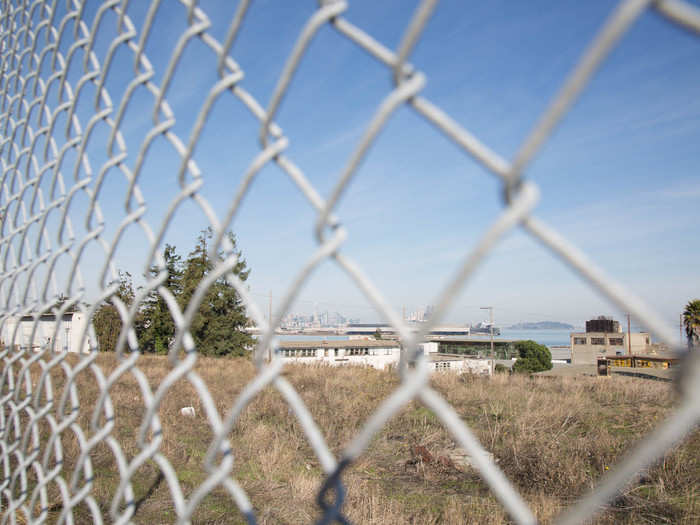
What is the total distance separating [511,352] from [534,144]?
5174 cm

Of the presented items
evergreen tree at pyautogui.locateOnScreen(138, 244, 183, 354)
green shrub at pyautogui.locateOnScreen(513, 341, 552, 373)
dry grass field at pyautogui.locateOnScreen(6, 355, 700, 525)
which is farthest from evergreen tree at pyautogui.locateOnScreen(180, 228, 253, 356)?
green shrub at pyautogui.locateOnScreen(513, 341, 552, 373)

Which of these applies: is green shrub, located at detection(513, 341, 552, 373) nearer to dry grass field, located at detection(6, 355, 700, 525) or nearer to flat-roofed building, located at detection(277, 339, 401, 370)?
flat-roofed building, located at detection(277, 339, 401, 370)

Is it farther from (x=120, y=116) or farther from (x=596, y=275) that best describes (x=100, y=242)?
(x=596, y=275)

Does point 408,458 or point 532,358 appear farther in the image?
point 532,358

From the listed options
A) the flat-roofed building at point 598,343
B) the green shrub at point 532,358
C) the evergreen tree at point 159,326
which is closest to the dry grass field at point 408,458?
the evergreen tree at point 159,326

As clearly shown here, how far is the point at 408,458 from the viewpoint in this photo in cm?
405

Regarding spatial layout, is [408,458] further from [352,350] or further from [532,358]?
[532,358]

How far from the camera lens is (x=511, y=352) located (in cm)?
4847

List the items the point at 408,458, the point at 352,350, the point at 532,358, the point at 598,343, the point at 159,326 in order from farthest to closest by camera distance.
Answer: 1. the point at 598,343
2. the point at 532,358
3. the point at 352,350
4. the point at 159,326
5. the point at 408,458

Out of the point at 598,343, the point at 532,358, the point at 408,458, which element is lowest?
the point at 408,458

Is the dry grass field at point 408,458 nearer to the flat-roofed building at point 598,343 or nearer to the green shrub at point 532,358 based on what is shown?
the green shrub at point 532,358

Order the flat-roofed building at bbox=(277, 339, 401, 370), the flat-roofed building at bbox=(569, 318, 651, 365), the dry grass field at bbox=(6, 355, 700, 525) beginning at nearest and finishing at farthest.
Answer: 1. the dry grass field at bbox=(6, 355, 700, 525)
2. the flat-roofed building at bbox=(277, 339, 401, 370)
3. the flat-roofed building at bbox=(569, 318, 651, 365)

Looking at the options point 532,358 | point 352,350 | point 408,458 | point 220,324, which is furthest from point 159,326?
point 532,358

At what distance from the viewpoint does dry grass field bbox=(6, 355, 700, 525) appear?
9.01 ft
